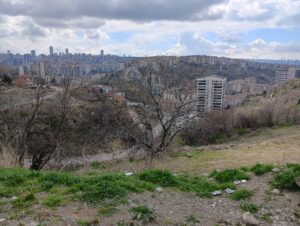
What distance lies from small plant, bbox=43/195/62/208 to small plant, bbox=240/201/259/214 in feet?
9.92

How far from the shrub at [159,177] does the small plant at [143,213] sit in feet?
4.24

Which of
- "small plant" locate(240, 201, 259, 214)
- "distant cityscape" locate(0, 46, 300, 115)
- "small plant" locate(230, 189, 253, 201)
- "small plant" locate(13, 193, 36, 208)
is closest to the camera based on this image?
"small plant" locate(13, 193, 36, 208)

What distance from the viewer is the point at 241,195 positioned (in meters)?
6.06

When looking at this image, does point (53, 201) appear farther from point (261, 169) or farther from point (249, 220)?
point (261, 169)

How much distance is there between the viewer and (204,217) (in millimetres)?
5270

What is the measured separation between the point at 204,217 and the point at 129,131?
9975 millimetres

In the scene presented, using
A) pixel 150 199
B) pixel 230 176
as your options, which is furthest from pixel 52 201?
pixel 230 176

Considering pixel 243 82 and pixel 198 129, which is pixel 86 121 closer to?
pixel 198 129

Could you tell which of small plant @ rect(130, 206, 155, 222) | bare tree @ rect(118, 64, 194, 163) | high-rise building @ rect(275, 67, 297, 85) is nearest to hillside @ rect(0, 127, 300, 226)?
small plant @ rect(130, 206, 155, 222)

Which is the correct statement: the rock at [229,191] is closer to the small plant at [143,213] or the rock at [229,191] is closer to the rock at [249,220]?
the rock at [249,220]

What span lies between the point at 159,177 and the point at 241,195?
160cm

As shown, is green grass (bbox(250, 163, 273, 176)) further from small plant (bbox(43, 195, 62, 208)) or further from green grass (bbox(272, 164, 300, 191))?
small plant (bbox(43, 195, 62, 208))

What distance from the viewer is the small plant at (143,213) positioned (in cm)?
503

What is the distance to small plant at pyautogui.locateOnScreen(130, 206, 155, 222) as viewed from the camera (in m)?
5.03
